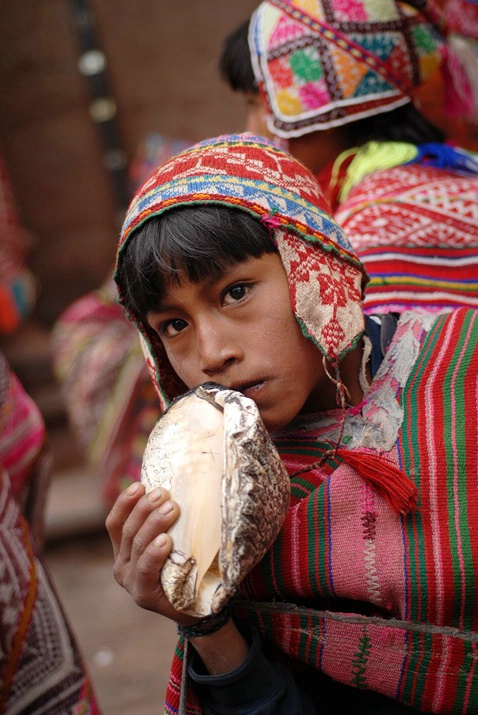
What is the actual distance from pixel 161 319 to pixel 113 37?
379 cm

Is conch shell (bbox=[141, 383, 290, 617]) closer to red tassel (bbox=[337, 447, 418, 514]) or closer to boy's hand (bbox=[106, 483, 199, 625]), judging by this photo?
boy's hand (bbox=[106, 483, 199, 625])

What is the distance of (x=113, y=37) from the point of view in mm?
4598

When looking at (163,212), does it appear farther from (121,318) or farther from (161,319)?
(121,318)

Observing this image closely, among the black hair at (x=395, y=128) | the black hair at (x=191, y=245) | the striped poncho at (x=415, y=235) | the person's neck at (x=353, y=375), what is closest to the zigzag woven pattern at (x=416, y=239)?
the striped poncho at (x=415, y=235)

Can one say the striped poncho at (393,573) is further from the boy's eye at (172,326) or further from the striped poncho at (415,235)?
the striped poncho at (415,235)

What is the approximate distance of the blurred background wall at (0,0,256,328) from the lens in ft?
15.0

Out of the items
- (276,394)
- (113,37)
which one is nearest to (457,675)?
(276,394)

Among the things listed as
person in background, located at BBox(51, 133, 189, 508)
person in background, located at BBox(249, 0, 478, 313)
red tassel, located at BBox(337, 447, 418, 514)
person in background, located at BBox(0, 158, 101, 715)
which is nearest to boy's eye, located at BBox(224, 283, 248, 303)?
red tassel, located at BBox(337, 447, 418, 514)

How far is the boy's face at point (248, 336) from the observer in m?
1.31

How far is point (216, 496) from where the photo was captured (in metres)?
1.12

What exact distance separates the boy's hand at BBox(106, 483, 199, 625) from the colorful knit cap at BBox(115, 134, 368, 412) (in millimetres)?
430

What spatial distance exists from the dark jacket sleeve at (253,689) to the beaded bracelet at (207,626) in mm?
82

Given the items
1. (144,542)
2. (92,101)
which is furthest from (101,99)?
(144,542)

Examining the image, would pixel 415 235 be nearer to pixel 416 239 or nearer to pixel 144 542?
pixel 416 239
